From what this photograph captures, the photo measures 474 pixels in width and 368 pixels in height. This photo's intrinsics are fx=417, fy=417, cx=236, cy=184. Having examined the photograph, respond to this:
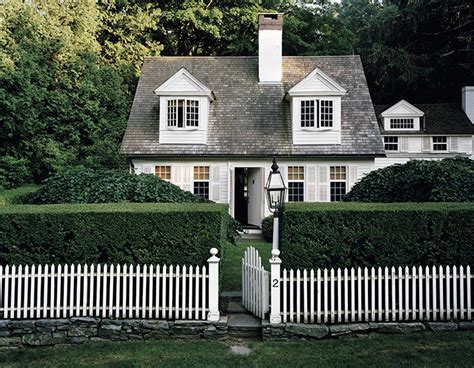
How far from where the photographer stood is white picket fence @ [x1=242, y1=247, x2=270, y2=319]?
646 cm

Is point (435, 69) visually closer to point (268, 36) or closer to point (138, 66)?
point (268, 36)

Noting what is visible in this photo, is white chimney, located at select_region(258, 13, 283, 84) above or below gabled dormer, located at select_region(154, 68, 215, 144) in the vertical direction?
above

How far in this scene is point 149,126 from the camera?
17625 millimetres

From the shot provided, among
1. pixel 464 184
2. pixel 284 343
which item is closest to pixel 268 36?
pixel 464 184

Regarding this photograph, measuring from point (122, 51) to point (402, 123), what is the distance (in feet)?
62.6

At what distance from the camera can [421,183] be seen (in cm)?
955

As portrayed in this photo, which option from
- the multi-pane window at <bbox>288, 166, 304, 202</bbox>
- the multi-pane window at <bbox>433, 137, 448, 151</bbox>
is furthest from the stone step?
the multi-pane window at <bbox>433, 137, 448, 151</bbox>

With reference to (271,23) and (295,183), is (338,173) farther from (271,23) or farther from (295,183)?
(271,23)

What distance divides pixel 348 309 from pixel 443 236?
192 cm

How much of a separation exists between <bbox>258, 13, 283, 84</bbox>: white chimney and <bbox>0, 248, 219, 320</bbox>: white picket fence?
14082 mm

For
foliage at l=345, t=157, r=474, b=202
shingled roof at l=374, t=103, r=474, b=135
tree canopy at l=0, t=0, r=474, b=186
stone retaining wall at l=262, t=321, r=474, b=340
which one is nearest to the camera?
stone retaining wall at l=262, t=321, r=474, b=340

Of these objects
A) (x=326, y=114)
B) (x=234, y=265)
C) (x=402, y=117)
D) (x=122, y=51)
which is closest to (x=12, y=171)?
(x=122, y=51)

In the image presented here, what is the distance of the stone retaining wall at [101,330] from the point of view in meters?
6.23

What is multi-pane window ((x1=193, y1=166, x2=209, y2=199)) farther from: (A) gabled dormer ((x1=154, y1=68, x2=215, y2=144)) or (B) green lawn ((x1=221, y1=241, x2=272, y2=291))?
(B) green lawn ((x1=221, y1=241, x2=272, y2=291))
